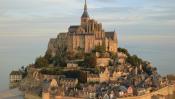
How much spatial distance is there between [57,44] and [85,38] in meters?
3.55

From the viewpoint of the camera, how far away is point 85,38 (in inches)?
2235

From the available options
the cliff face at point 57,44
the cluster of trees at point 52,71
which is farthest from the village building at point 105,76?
the cliff face at point 57,44

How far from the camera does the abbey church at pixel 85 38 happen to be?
2247 inches

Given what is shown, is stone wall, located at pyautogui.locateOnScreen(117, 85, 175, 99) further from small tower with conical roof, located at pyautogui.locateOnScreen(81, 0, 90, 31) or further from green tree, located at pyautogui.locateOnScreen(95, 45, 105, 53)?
small tower with conical roof, located at pyautogui.locateOnScreen(81, 0, 90, 31)

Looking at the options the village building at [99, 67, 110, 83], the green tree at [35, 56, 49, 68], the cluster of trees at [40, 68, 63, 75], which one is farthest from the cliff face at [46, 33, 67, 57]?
the village building at [99, 67, 110, 83]

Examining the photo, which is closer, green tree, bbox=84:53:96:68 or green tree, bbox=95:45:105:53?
green tree, bbox=84:53:96:68

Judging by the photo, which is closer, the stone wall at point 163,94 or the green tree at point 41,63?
A: the stone wall at point 163,94

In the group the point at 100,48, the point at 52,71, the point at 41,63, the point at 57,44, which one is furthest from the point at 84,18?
the point at 52,71

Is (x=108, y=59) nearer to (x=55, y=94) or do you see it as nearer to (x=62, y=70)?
(x=62, y=70)

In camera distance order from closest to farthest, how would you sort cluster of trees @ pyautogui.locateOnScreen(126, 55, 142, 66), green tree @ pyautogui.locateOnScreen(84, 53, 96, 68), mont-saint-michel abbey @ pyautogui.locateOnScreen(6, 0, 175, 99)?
mont-saint-michel abbey @ pyautogui.locateOnScreen(6, 0, 175, 99) → green tree @ pyautogui.locateOnScreen(84, 53, 96, 68) → cluster of trees @ pyautogui.locateOnScreen(126, 55, 142, 66)

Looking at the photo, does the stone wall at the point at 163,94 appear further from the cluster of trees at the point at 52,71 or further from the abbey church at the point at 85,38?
the cluster of trees at the point at 52,71

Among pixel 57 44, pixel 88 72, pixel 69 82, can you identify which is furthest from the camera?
pixel 57 44

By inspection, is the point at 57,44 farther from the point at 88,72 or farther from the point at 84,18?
the point at 88,72

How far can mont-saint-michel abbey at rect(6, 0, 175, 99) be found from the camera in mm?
44594
